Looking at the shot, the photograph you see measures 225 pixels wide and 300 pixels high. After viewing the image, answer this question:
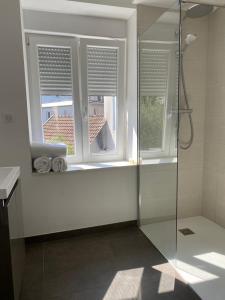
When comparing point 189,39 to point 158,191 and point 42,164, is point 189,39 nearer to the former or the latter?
point 158,191

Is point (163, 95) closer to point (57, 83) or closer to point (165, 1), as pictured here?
point (165, 1)

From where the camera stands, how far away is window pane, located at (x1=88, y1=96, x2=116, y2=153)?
2.62 metres

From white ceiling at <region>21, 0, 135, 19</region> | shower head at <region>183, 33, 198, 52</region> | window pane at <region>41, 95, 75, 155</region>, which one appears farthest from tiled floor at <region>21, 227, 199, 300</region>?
white ceiling at <region>21, 0, 135, 19</region>

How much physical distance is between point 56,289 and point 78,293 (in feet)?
0.58

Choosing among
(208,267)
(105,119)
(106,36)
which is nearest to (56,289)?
(208,267)

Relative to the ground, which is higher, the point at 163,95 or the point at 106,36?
the point at 106,36

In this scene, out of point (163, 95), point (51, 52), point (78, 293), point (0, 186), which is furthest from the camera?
point (51, 52)

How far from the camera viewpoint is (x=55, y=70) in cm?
243

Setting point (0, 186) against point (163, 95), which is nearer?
point (0, 186)

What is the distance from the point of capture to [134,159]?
2.56 meters

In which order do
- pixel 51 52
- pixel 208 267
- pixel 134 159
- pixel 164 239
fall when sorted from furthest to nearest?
pixel 134 159
pixel 51 52
pixel 164 239
pixel 208 267

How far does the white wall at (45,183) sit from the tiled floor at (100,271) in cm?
23

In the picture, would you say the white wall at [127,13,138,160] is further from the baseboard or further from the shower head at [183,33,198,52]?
the baseboard

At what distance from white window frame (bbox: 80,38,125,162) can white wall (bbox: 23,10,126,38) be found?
90 millimetres
